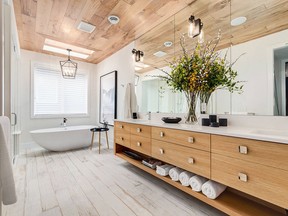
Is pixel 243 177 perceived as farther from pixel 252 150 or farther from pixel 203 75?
pixel 203 75

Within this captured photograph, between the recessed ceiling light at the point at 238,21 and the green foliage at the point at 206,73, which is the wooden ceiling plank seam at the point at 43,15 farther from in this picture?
the recessed ceiling light at the point at 238,21

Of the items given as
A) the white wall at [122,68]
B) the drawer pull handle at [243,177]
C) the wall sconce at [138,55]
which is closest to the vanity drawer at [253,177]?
the drawer pull handle at [243,177]

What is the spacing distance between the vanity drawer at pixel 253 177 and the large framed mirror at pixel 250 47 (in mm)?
701

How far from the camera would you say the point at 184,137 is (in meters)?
1.59

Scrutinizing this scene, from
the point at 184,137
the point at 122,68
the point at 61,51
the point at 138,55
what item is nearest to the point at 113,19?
the point at 138,55

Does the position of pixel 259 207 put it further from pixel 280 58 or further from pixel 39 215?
pixel 39 215

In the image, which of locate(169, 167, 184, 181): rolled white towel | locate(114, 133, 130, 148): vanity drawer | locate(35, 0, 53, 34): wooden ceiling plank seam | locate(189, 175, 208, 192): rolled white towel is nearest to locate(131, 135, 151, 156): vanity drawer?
locate(114, 133, 130, 148): vanity drawer

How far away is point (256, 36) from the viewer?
62.9 inches

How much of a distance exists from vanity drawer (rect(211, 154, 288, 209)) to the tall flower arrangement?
2.56 ft

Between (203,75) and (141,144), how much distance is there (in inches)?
Result: 50.3

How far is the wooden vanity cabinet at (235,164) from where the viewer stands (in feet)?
3.31

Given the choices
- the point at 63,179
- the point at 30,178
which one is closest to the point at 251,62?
the point at 63,179

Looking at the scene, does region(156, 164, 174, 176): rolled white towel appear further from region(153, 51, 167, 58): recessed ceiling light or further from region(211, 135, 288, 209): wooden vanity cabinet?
region(153, 51, 167, 58): recessed ceiling light

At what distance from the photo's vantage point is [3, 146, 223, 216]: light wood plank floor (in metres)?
1.56
